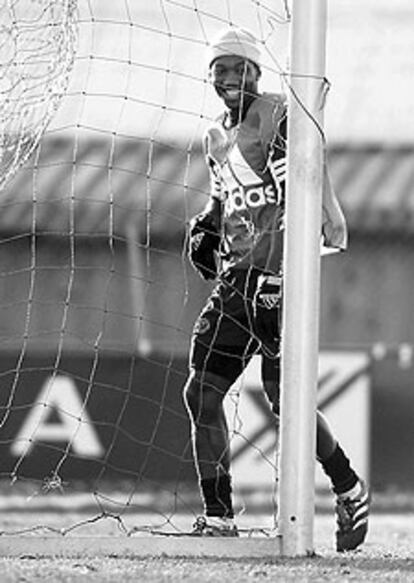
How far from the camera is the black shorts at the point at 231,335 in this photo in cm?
742

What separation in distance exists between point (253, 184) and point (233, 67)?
16.2 inches

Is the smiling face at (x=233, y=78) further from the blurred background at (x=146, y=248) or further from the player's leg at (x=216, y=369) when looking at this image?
the player's leg at (x=216, y=369)

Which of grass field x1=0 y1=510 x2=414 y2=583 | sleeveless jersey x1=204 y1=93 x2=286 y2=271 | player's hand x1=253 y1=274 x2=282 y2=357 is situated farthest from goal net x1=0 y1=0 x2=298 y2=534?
grass field x1=0 y1=510 x2=414 y2=583

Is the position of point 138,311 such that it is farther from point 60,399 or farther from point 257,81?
point 257,81

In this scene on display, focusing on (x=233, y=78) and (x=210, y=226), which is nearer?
(x=233, y=78)

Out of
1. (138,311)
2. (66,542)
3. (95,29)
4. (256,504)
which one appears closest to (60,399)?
(256,504)

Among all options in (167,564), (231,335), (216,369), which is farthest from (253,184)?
(167,564)

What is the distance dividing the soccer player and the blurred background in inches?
4.7

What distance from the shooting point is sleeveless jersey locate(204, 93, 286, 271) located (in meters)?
7.34

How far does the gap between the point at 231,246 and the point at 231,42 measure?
71cm

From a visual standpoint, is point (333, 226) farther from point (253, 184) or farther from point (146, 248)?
point (146, 248)

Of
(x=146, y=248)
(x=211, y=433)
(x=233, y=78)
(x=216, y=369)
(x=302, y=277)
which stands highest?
(x=233, y=78)

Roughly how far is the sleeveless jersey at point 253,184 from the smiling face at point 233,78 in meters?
0.06

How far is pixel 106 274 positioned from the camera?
14.2 meters
